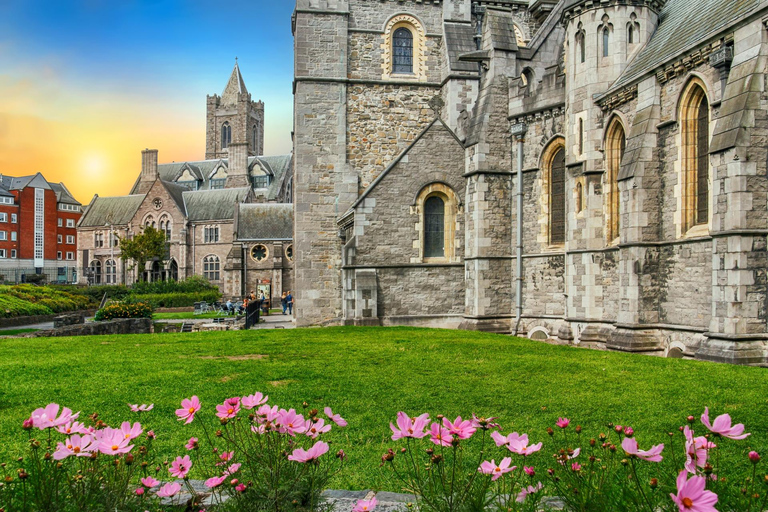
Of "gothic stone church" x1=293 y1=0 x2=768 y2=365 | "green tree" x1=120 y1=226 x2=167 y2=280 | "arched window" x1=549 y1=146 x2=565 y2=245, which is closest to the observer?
"gothic stone church" x1=293 y1=0 x2=768 y2=365

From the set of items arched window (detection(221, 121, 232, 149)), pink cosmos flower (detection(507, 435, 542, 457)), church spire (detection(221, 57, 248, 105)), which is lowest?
pink cosmos flower (detection(507, 435, 542, 457))

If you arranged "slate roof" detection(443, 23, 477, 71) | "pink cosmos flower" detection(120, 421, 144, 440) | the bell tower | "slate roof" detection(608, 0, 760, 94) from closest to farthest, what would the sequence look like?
"pink cosmos flower" detection(120, 421, 144, 440)
"slate roof" detection(608, 0, 760, 94)
"slate roof" detection(443, 23, 477, 71)
the bell tower

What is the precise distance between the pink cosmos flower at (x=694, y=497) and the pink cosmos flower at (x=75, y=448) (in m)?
2.48

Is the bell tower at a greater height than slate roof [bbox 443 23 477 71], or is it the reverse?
the bell tower

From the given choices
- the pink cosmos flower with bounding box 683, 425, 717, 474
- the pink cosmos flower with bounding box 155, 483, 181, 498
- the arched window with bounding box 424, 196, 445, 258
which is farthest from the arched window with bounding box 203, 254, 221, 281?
the pink cosmos flower with bounding box 683, 425, 717, 474

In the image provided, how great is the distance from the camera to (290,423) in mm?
3029

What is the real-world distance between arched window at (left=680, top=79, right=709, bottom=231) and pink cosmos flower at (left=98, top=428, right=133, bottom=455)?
1234cm

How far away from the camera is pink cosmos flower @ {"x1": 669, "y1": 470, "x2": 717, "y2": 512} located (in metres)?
2.19

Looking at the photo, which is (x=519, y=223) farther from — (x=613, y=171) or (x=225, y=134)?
(x=225, y=134)

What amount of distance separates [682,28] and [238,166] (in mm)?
67236

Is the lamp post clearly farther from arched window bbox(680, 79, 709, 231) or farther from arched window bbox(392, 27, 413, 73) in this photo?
arched window bbox(392, 27, 413, 73)

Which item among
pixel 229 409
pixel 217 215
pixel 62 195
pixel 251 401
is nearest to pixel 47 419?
pixel 229 409

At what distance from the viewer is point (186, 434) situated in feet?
20.6

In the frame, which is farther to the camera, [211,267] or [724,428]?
[211,267]
